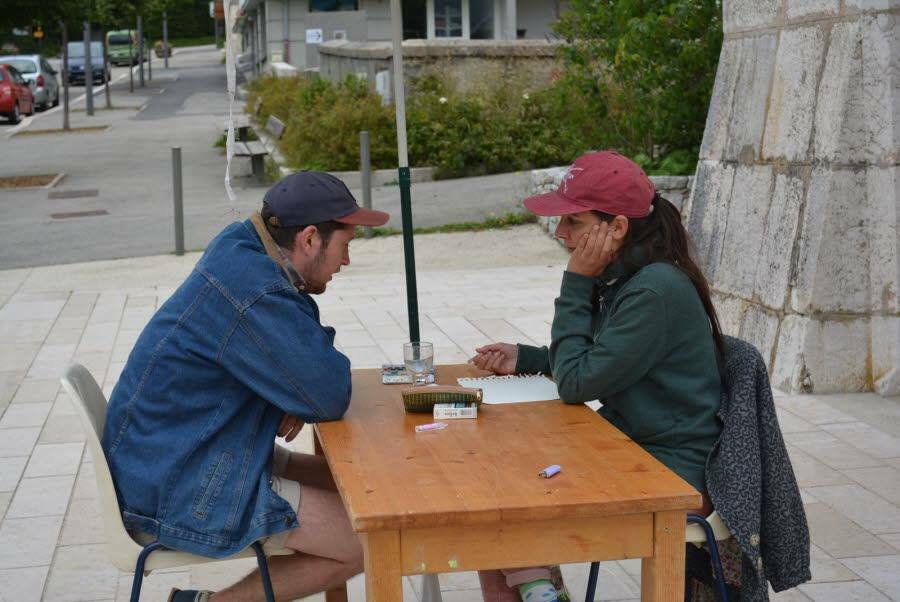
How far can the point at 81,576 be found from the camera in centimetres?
436

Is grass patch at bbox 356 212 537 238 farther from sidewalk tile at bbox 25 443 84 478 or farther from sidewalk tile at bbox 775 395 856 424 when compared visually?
sidewalk tile at bbox 25 443 84 478

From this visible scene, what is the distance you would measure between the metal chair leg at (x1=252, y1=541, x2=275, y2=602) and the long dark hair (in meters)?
1.22

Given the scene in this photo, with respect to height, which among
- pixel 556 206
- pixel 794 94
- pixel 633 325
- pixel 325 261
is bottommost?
pixel 633 325

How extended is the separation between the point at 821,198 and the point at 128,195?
493 inches

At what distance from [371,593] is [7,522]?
114 inches

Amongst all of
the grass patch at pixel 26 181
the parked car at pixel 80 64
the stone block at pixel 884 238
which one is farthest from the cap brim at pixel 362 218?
the parked car at pixel 80 64

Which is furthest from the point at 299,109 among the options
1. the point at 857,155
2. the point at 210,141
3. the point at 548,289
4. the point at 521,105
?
the point at 857,155

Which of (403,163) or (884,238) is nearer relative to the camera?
(403,163)

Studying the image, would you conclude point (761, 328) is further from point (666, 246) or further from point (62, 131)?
point (62, 131)

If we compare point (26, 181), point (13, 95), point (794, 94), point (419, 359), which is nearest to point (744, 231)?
point (794, 94)

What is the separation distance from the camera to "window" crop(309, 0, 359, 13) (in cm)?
3475

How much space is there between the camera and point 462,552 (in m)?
2.53

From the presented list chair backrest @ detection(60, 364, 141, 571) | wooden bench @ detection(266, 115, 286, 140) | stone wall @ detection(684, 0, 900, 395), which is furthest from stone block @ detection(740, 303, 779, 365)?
wooden bench @ detection(266, 115, 286, 140)

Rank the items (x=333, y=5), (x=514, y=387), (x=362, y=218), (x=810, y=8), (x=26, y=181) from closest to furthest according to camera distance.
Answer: (x=362, y=218)
(x=514, y=387)
(x=810, y=8)
(x=26, y=181)
(x=333, y=5)
